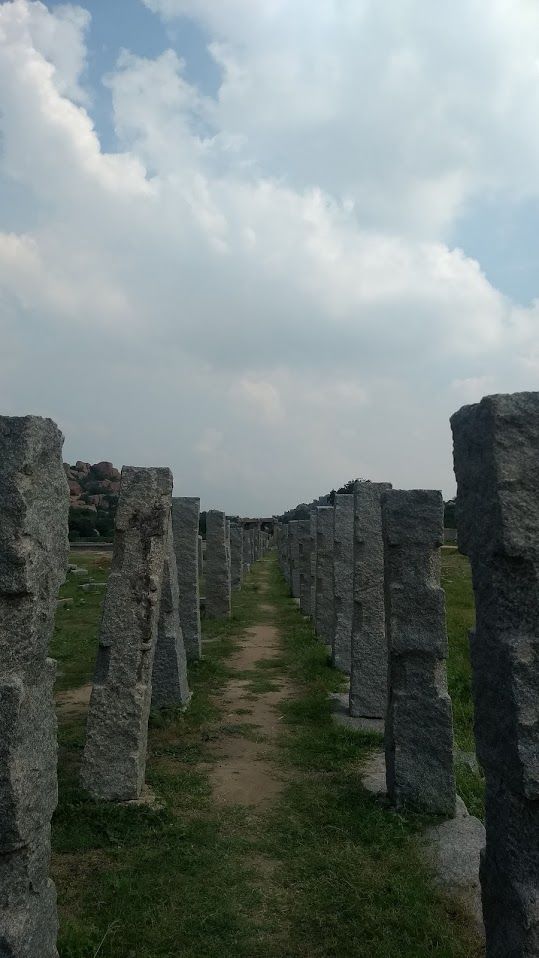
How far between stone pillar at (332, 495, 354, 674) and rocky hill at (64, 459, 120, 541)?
22.2 metres

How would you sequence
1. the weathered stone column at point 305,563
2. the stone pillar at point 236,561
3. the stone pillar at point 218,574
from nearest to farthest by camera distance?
the stone pillar at point 218,574, the weathered stone column at point 305,563, the stone pillar at point 236,561

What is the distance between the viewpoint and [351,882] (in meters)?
4.64

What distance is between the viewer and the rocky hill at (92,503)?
41.3m

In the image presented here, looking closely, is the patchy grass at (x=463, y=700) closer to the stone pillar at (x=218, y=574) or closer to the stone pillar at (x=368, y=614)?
the stone pillar at (x=368, y=614)

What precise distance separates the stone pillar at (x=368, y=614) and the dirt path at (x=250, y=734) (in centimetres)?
108

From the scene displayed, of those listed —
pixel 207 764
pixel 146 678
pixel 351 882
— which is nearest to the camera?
pixel 351 882

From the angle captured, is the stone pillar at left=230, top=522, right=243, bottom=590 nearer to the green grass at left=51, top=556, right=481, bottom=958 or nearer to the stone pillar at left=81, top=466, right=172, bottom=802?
the green grass at left=51, top=556, right=481, bottom=958

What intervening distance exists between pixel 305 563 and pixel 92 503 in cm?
3287

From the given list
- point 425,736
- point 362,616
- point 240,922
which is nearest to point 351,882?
point 240,922

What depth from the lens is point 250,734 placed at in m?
8.13

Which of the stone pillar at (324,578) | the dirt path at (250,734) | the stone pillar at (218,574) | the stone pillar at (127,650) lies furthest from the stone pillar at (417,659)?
the stone pillar at (218,574)

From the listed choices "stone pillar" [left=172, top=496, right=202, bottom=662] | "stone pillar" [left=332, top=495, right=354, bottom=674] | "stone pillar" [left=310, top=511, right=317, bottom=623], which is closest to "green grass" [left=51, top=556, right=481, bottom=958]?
"stone pillar" [left=332, top=495, right=354, bottom=674]

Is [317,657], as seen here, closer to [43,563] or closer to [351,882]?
[351,882]

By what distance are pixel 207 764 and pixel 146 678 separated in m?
1.53
